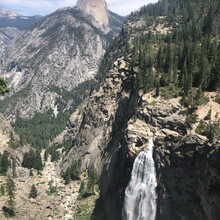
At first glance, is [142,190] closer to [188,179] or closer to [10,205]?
[188,179]

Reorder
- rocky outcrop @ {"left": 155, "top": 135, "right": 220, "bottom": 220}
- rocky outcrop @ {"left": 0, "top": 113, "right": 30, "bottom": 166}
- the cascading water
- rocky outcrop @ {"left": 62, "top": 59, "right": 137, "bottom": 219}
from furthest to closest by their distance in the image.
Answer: rocky outcrop @ {"left": 0, "top": 113, "right": 30, "bottom": 166} → rocky outcrop @ {"left": 62, "top": 59, "right": 137, "bottom": 219} → the cascading water → rocky outcrop @ {"left": 155, "top": 135, "right": 220, "bottom": 220}

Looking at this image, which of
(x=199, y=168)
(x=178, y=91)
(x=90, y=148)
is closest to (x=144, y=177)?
(x=199, y=168)

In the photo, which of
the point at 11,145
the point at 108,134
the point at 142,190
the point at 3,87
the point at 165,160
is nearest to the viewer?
the point at 165,160

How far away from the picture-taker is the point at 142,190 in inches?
3487

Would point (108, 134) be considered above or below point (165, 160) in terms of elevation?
below

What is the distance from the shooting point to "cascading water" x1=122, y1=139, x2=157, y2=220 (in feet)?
283

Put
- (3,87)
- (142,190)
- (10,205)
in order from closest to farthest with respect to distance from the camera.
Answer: (142,190) < (3,87) < (10,205)

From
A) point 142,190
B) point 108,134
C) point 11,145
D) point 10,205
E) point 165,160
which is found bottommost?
point 10,205

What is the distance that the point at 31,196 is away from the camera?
12225 centimetres

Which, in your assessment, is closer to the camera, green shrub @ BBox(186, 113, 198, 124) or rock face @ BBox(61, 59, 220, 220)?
rock face @ BBox(61, 59, 220, 220)

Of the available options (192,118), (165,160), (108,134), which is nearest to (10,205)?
(165,160)

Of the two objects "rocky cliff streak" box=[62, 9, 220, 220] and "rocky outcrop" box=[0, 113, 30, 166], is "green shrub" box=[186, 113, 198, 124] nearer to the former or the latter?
"rocky cliff streak" box=[62, 9, 220, 220]

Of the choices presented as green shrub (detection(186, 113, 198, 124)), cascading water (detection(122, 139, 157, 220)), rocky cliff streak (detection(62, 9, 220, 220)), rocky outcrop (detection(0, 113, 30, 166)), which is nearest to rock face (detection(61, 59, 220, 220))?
rocky cliff streak (detection(62, 9, 220, 220))

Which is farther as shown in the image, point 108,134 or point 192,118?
point 108,134
